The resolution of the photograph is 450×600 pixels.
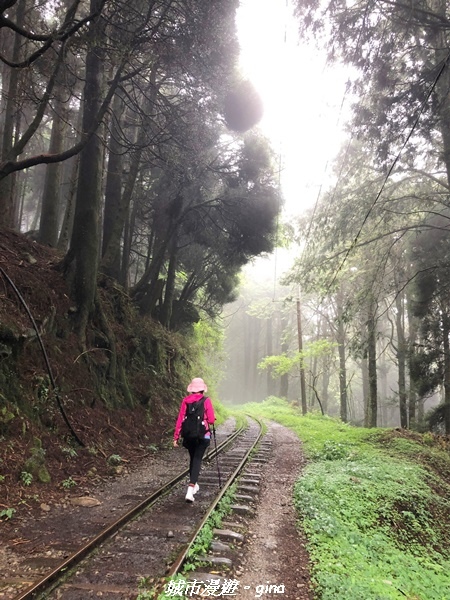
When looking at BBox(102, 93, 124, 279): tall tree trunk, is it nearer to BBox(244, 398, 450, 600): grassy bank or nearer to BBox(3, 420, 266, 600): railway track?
BBox(3, 420, 266, 600): railway track

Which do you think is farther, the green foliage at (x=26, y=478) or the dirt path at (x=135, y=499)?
the green foliage at (x=26, y=478)

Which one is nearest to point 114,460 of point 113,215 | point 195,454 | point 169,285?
point 195,454

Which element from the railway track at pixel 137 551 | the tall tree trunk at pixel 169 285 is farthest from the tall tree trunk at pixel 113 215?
the railway track at pixel 137 551

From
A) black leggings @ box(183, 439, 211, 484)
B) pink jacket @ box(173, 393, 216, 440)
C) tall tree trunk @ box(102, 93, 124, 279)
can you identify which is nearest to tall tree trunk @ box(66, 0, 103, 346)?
tall tree trunk @ box(102, 93, 124, 279)

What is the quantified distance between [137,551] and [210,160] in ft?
→ 37.8

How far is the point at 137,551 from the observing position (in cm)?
398

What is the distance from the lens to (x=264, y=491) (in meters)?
6.78

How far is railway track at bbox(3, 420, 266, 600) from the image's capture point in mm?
3227

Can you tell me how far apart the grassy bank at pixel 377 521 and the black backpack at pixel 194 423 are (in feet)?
6.11

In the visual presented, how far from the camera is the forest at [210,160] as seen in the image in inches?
287

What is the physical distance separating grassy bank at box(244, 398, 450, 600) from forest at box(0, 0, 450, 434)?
11.0 feet

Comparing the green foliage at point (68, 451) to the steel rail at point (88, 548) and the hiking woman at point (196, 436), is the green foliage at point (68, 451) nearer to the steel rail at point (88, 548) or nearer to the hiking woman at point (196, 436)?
the steel rail at point (88, 548)

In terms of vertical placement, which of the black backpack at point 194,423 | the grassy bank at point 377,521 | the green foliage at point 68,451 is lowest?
the grassy bank at point 377,521

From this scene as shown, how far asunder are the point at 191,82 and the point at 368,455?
10280 millimetres
